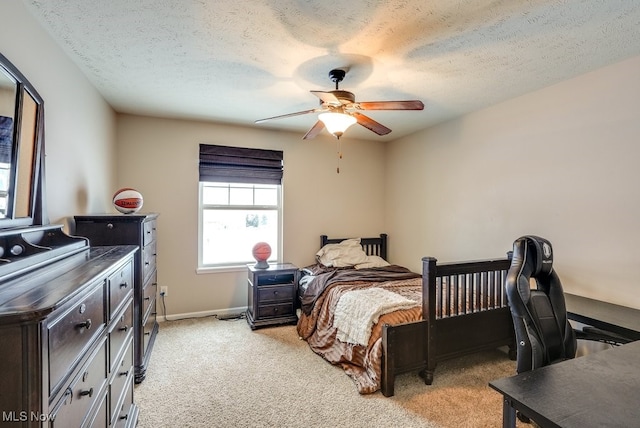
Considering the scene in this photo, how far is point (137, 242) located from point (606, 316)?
334 centimetres

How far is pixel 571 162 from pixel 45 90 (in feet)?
12.5

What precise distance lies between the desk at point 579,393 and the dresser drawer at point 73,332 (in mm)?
1493

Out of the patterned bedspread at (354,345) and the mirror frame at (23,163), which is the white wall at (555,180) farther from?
the mirror frame at (23,163)

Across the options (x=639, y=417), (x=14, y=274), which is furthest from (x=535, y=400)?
(x=14, y=274)

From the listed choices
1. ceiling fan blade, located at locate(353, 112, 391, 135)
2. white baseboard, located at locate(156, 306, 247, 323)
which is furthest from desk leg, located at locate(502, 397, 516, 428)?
white baseboard, located at locate(156, 306, 247, 323)

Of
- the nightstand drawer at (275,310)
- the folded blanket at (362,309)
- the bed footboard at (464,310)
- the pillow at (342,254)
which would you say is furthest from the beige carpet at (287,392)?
the pillow at (342,254)

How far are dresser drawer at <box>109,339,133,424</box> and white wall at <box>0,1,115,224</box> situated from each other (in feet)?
3.41

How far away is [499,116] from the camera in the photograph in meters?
3.16

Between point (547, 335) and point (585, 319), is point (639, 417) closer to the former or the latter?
point (547, 335)

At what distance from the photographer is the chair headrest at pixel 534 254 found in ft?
5.25

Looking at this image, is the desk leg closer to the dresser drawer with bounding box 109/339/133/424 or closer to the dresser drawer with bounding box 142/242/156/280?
the dresser drawer with bounding box 109/339/133/424

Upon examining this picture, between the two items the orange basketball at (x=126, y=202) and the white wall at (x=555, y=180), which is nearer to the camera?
the white wall at (x=555, y=180)

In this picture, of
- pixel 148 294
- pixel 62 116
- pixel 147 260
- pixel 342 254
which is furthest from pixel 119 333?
pixel 342 254

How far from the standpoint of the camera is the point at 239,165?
4.03 metres
